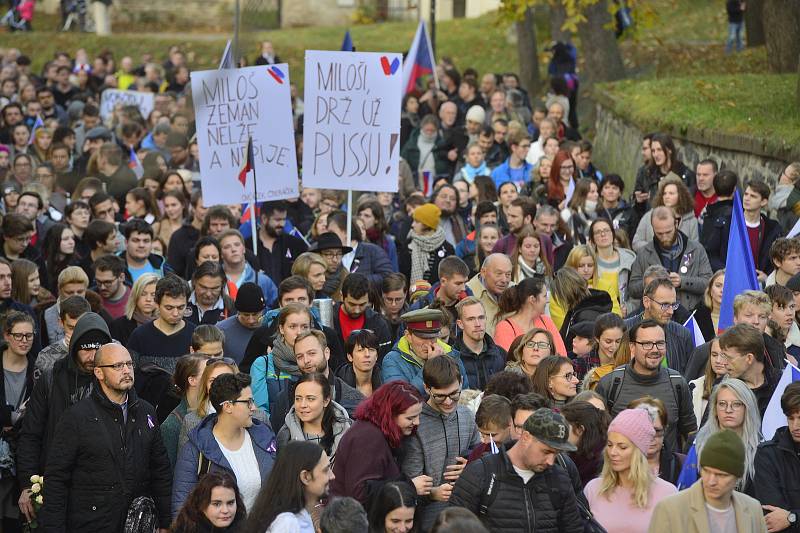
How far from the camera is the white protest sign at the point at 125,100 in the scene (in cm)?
2391

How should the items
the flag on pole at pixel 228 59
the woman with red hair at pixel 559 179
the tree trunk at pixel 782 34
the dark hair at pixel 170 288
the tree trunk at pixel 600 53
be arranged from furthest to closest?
the tree trunk at pixel 600 53 → the tree trunk at pixel 782 34 → the woman with red hair at pixel 559 179 → the flag on pole at pixel 228 59 → the dark hair at pixel 170 288

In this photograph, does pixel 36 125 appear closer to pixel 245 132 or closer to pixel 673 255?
pixel 245 132

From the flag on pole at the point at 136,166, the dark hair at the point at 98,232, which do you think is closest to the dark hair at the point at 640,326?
the dark hair at the point at 98,232

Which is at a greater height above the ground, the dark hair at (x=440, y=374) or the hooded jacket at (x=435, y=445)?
the dark hair at (x=440, y=374)

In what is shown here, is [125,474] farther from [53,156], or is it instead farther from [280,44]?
[280,44]

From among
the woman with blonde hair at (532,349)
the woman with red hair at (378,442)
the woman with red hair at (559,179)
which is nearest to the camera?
the woman with red hair at (378,442)

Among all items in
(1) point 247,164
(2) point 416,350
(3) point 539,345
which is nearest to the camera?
(2) point 416,350

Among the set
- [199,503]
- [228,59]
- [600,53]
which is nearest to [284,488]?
[199,503]

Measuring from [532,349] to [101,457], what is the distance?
2843mm

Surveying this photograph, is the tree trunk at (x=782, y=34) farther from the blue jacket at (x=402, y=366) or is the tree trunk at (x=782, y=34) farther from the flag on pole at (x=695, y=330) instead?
the blue jacket at (x=402, y=366)

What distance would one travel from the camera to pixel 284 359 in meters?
9.12

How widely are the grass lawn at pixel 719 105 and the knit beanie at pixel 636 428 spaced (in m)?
8.37

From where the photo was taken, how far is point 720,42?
30.3 m

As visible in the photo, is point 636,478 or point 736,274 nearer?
point 636,478
